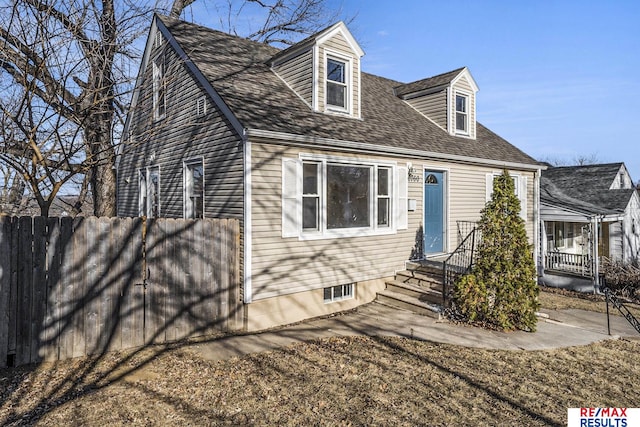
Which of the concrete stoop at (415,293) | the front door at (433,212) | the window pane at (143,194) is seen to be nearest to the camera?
the concrete stoop at (415,293)

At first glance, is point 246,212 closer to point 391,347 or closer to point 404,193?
point 391,347

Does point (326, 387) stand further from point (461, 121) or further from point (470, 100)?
point (470, 100)

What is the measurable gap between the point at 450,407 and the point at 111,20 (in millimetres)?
9551

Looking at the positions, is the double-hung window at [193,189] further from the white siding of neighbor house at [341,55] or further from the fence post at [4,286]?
the fence post at [4,286]

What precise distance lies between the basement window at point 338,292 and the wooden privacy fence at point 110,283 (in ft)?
7.27

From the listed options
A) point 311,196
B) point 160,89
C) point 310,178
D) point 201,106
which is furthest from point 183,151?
point 311,196

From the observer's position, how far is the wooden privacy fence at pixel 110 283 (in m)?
5.07

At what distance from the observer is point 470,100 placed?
12.9 m

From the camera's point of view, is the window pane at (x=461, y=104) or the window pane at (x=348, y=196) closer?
the window pane at (x=348, y=196)

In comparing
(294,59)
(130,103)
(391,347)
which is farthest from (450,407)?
(130,103)

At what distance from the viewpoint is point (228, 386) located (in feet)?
15.3
